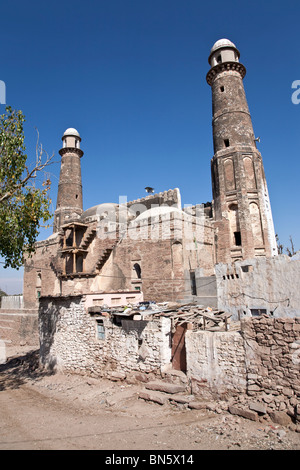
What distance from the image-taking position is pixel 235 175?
63.6 feet

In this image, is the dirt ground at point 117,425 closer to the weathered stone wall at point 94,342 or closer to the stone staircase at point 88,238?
the weathered stone wall at point 94,342

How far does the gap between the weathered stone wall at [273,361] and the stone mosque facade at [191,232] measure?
6.86 metres

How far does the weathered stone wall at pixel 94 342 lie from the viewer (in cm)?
923

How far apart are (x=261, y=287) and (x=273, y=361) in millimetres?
5889

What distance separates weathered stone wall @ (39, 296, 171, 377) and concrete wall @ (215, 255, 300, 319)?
486 centimetres

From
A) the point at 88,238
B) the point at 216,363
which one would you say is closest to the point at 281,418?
the point at 216,363

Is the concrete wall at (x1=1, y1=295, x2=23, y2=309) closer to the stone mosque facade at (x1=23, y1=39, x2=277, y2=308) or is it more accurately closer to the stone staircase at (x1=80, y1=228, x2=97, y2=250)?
the stone mosque facade at (x1=23, y1=39, x2=277, y2=308)

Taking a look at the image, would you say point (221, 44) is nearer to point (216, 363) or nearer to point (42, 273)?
point (216, 363)

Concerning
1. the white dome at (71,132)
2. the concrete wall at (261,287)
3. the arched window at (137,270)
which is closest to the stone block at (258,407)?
the concrete wall at (261,287)

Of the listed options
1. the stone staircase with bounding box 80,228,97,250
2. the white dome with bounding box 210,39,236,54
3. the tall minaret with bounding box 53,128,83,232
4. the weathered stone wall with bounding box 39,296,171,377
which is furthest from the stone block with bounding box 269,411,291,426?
the tall minaret with bounding box 53,128,83,232

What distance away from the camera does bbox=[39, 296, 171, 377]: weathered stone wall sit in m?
9.23
